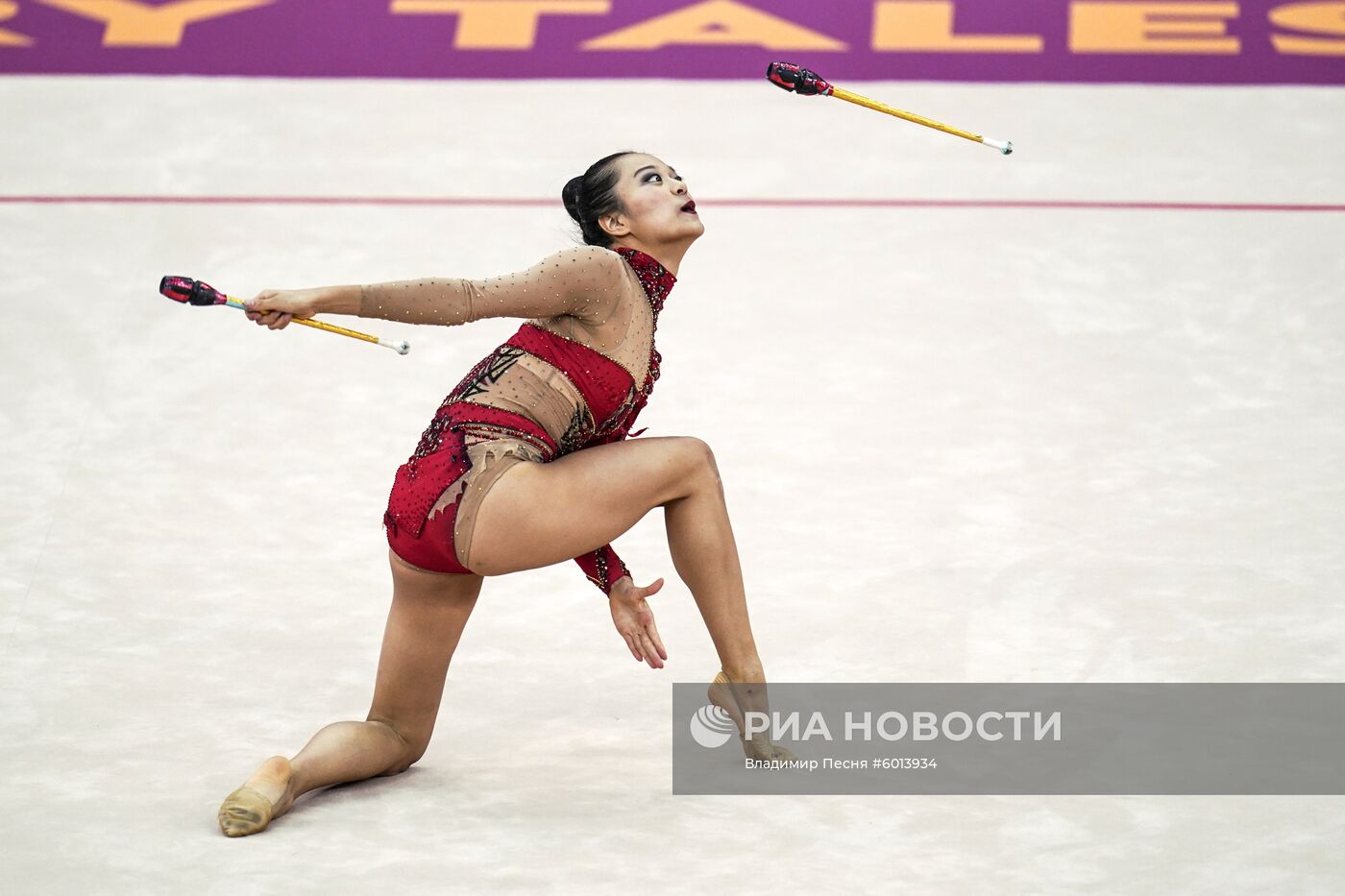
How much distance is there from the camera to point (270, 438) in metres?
4.37

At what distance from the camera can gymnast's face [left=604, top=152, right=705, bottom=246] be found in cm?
302

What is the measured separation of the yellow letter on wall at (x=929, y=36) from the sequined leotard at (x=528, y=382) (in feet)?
11.3

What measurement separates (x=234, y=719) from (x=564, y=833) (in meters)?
0.75

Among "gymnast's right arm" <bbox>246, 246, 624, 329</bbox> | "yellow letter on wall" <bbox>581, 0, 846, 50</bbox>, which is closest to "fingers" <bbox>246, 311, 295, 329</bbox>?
"gymnast's right arm" <bbox>246, 246, 624, 329</bbox>

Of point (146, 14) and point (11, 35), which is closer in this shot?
point (11, 35)

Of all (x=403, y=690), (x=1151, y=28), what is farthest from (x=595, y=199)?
(x=1151, y=28)

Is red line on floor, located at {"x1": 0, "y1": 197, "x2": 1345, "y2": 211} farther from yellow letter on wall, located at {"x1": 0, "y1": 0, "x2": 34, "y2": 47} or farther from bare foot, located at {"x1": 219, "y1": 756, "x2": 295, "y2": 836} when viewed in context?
bare foot, located at {"x1": 219, "y1": 756, "x2": 295, "y2": 836}

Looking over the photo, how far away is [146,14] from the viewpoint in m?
6.46

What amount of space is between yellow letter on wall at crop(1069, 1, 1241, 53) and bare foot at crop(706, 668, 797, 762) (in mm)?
3865

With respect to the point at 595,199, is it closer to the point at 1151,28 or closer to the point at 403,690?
the point at 403,690

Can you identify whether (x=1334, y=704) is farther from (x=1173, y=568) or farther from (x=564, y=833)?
(x=564, y=833)

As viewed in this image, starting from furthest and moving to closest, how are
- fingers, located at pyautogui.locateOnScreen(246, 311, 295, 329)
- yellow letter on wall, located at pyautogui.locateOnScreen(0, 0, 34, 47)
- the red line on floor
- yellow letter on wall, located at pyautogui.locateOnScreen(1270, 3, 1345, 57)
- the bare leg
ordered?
yellow letter on wall, located at pyautogui.locateOnScreen(0, 0, 34, 47), yellow letter on wall, located at pyautogui.locateOnScreen(1270, 3, 1345, 57), the red line on floor, the bare leg, fingers, located at pyautogui.locateOnScreen(246, 311, 295, 329)

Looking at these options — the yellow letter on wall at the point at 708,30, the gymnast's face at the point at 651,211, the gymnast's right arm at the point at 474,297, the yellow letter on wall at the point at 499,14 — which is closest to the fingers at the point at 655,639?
the gymnast's right arm at the point at 474,297

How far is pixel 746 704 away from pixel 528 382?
62 cm
